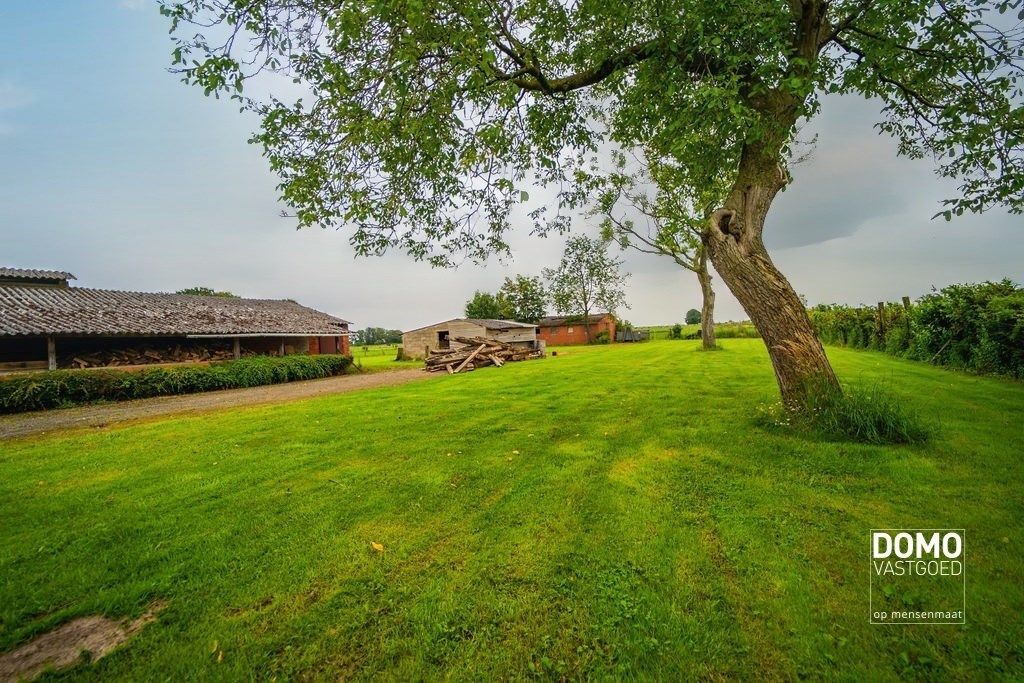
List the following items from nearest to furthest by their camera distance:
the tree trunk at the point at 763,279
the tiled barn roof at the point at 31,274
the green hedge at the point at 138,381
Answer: the tree trunk at the point at 763,279
the green hedge at the point at 138,381
the tiled barn roof at the point at 31,274

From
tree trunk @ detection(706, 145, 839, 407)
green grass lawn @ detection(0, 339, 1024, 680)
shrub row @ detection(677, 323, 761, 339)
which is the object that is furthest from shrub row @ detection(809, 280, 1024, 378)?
shrub row @ detection(677, 323, 761, 339)

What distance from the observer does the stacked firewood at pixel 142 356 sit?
17078 mm

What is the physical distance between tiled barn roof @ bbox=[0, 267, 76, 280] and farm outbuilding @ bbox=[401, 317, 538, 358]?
22.1 m

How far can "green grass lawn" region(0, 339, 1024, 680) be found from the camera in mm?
2094

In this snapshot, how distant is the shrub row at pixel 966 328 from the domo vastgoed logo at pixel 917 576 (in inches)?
434

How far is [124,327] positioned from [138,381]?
170 inches

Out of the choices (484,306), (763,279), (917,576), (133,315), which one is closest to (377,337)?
(484,306)

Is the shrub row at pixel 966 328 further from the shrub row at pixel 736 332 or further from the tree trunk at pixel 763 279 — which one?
the shrub row at pixel 736 332

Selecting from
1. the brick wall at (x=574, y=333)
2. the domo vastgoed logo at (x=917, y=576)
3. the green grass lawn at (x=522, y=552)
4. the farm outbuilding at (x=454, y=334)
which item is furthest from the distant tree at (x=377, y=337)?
the domo vastgoed logo at (x=917, y=576)

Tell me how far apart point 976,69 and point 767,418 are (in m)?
5.92

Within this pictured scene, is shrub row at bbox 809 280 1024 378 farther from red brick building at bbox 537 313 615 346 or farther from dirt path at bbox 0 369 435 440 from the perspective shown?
red brick building at bbox 537 313 615 346

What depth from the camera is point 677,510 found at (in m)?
3.66

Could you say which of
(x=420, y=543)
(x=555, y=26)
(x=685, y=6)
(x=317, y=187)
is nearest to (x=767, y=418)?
(x=420, y=543)

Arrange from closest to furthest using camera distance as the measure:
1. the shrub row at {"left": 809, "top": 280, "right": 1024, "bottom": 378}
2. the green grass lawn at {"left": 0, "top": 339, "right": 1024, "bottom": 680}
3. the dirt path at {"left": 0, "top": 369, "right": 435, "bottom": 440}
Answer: the green grass lawn at {"left": 0, "top": 339, "right": 1024, "bottom": 680}, the shrub row at {"left": 809, "top": 280, "right": 1024, "bottom": 378}, the dirt path at {"left": 0, "top": 369, "right": 435, "bottom": 440}
